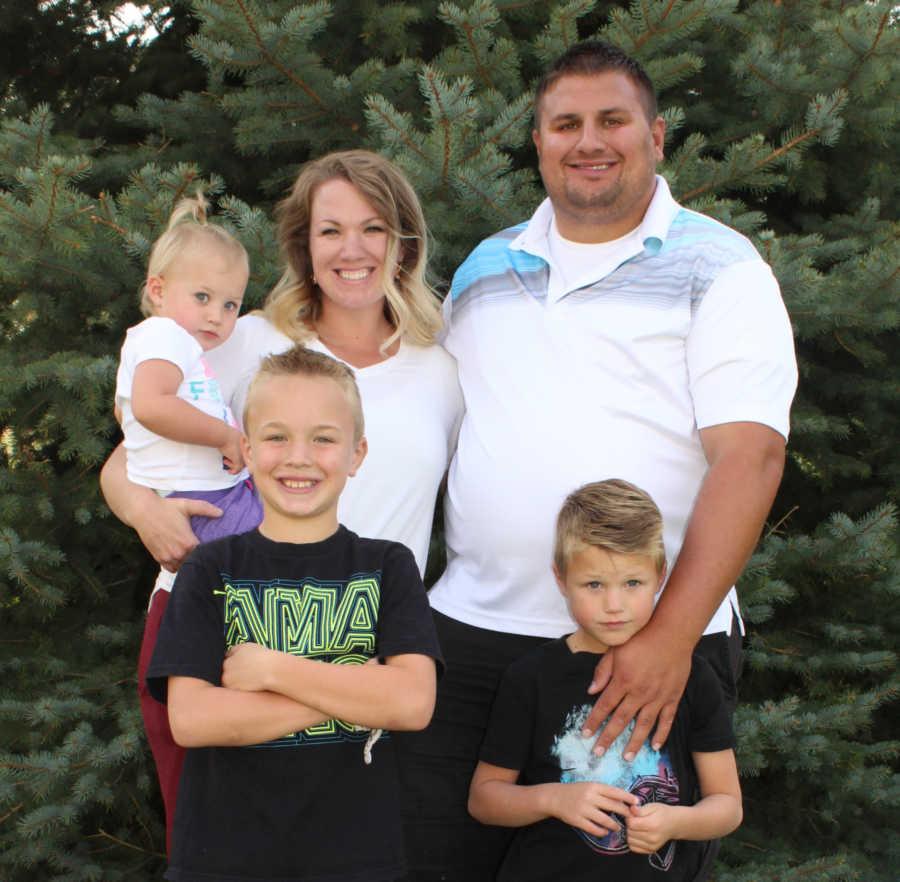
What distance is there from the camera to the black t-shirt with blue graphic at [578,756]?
2.10 meters

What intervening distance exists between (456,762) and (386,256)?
56.7 inches

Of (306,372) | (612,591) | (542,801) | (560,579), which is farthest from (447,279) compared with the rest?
(542,801)

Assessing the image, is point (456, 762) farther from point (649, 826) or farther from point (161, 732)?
point (161, 732)

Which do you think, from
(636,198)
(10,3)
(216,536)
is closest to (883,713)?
(636,198)

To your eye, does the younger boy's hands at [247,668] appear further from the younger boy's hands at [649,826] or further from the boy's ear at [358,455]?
the younger boy's hands at [649,826]

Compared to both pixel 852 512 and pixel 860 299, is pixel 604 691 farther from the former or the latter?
pixel 852 512

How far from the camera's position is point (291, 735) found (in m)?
1.93

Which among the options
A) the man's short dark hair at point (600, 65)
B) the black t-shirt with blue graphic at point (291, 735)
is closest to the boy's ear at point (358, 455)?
the black t-shirt with blue graphic at point (291, 735)

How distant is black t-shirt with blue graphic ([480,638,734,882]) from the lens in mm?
2096

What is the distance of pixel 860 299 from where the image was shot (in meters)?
3.51

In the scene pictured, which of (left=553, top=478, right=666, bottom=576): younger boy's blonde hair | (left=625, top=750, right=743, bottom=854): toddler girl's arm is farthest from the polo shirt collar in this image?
(left=625, top=750, right=743, bottom=854): toddler girl's arm

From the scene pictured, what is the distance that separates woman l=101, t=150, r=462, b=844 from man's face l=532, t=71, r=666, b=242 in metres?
0.49

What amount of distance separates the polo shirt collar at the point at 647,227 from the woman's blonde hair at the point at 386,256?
317mm

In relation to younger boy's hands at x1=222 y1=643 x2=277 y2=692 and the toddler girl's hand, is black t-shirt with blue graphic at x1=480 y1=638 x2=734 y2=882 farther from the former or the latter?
the toddler girl's hand
